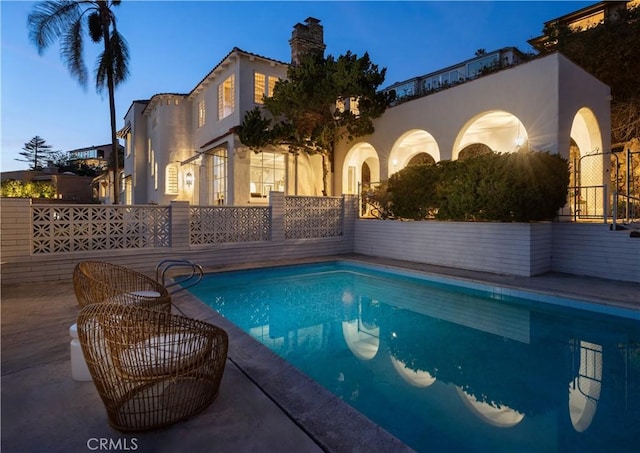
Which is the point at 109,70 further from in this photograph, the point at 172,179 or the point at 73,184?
the point at 73,184

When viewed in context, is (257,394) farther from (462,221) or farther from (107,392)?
(462,221)

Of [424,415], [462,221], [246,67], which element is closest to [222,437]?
[424,415]

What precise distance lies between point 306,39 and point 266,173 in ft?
21.5

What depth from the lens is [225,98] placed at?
17391 mm

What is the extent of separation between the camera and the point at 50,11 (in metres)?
14.7

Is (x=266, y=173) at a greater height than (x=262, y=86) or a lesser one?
lesser

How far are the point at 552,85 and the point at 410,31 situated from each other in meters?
61.6

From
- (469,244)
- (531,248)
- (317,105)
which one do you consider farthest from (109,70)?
(531,248)

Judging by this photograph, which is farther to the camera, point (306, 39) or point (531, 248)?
point (306, 39)

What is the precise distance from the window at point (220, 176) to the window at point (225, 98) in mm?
1943

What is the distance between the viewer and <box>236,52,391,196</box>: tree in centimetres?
1444

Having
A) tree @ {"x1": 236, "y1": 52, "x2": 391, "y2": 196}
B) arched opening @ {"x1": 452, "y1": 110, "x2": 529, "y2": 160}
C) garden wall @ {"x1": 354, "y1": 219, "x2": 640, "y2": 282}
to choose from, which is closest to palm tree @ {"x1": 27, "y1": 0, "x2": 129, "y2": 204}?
tree @ {"x1": 236, "y1": 52, "x2": 391, "y2": 196}

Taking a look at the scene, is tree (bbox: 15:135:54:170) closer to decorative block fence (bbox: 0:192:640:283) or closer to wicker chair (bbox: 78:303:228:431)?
decorative block fence (bbox: 0:192:640:283)

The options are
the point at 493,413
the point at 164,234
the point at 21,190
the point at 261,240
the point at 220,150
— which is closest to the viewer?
the point at 493,413
